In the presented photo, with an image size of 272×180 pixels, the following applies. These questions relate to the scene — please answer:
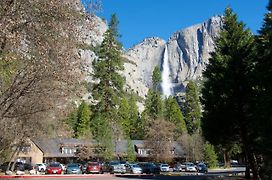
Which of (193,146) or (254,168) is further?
(193,146)

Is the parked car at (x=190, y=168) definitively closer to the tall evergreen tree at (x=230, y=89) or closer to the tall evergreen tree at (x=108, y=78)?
the tall evergreen tree at (x=108, y=78)

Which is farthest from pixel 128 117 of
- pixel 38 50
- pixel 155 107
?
pixel 38 50

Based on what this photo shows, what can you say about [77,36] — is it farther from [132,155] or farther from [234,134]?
[132,155]

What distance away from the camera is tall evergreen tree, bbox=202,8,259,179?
1345 inches

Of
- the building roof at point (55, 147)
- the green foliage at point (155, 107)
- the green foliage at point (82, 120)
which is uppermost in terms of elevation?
the green foliage at point (155, 107)

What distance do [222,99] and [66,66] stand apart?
22.8m

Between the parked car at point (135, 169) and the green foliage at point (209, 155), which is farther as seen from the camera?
the green foliage at point (209, 155)

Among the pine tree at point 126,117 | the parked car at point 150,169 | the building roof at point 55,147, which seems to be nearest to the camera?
the parked car at point 150,169

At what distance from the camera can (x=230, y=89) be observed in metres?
34.3

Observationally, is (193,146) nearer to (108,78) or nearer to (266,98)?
(108,78)

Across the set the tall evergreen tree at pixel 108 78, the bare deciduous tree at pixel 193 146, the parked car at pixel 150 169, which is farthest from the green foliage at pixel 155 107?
the parked car at pixel 150 169

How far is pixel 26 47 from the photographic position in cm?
1327

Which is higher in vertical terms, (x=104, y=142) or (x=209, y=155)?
(x=104, y=142)

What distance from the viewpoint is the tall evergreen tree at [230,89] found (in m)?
34.2
